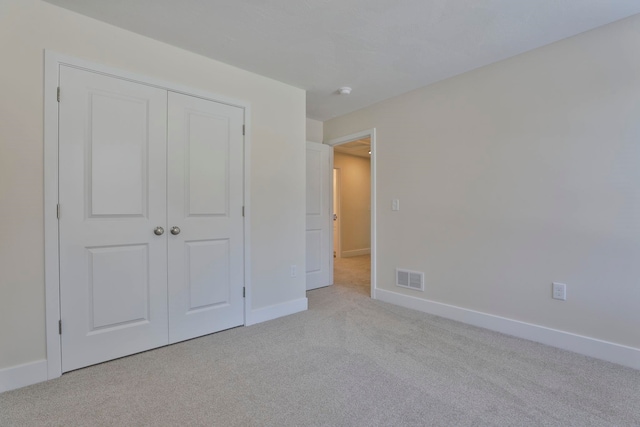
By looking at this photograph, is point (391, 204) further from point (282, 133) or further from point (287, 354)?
point (287, 354)

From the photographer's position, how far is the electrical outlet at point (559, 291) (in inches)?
88.4

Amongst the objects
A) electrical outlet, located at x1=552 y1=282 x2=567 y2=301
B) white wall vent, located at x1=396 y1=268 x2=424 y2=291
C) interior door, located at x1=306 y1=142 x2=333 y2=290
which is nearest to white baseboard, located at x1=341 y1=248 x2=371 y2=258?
interior door, located at x1=306 y1=142 x2=333 y2=290

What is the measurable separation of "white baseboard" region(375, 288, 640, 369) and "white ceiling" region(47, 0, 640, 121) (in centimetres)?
225

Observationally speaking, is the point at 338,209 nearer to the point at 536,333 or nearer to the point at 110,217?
the point at 536,333

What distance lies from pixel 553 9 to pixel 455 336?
2443 millimetres

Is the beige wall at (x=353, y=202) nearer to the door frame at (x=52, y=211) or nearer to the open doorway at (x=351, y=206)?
the open doorway at (x=351, y=206)

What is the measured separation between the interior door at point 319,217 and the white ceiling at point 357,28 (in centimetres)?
136

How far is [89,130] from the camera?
1.98 m

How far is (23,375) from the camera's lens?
177cm

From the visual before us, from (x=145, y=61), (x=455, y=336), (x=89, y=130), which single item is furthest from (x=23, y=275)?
(x=455, y=336)

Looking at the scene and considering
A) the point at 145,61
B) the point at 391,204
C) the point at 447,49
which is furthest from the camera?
the point at 391,204

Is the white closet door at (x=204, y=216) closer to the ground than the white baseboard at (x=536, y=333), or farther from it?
farther from it

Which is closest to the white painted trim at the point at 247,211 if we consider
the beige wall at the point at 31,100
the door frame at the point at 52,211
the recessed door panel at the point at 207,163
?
the recessed door panel at the point at 207,163

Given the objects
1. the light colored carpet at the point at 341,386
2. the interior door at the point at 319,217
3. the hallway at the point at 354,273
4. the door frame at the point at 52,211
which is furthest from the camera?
the hallway at the point at 354,273
